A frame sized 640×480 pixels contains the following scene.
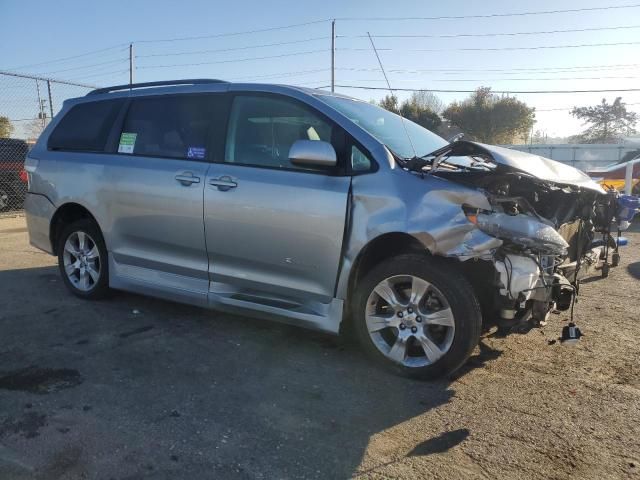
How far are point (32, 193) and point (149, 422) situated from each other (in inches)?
136

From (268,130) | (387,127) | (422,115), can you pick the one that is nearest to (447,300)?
(387,127)

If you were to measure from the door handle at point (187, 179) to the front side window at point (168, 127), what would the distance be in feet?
0.55

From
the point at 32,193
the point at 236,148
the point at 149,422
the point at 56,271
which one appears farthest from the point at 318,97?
the point at 56,271

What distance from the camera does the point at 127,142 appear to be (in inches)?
188

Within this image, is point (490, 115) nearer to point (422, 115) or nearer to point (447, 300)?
point (422, 115)

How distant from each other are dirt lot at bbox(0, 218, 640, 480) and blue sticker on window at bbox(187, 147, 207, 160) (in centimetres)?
141

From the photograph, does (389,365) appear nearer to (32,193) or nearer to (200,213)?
(200,213)

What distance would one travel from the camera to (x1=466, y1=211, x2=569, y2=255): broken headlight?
3281mm

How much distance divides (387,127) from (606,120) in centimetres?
5970

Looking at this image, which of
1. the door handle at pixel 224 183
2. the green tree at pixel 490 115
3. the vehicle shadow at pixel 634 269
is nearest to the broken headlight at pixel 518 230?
the door handle at pixel 224 183

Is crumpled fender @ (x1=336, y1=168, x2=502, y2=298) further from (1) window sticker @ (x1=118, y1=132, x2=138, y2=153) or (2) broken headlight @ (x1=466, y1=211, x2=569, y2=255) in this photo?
(1) window sticker @ (x1=118, y1=132, x2=138, y2=153)

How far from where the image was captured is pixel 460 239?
10.9ft

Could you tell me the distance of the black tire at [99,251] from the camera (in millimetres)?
4980

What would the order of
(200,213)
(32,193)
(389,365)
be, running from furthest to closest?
(32,193)
(200,213)
(389,365)
